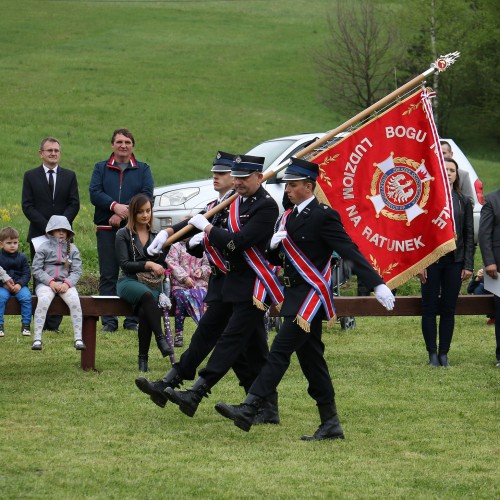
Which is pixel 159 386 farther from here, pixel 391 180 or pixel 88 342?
pixel 391 180

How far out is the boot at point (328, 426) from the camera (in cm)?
911

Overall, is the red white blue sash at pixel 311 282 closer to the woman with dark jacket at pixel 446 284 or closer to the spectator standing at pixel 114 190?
the woman with dark jacket at pixel 446 284

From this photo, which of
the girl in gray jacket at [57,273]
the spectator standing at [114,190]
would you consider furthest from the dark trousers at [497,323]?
the girl in gray jacket at [57,273]

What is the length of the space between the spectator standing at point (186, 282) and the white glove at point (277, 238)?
325 cm

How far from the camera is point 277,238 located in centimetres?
909

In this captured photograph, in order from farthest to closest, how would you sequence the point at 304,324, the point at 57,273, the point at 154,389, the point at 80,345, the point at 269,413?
the point at 57,273, the point at 80,345, the point at 269,413, the point at 154,389, the point at 304,324

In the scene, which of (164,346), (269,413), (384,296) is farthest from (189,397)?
(164,346)

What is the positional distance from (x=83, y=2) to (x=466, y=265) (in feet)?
187

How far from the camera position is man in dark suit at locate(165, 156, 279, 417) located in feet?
30.8

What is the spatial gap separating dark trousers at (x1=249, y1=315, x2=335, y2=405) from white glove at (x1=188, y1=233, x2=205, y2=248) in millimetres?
1087

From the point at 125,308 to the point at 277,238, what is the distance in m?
3.43

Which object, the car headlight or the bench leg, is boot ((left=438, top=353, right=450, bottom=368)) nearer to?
the bench leg

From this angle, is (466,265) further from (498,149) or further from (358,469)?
(498,149)

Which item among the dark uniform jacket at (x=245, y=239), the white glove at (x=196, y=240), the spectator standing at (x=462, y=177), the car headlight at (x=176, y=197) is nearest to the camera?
the dark uniform jacket at (x=245, y=239)
